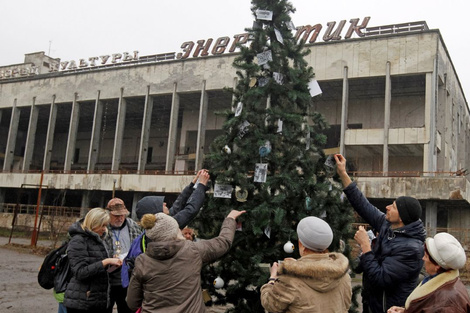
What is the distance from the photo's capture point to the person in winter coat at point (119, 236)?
14.2 feet

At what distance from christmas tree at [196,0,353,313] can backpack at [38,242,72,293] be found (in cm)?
141

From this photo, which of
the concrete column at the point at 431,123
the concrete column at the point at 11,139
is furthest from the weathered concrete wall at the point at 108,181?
the concrete column at the point at 431,123

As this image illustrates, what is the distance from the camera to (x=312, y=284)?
2.54 metres

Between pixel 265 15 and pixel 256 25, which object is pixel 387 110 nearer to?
pixel 256 25

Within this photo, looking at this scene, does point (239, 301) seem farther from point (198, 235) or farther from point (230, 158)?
point (230, 158)

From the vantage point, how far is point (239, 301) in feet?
13.9

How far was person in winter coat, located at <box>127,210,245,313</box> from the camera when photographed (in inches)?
114

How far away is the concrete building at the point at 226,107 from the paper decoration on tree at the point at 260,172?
63.8ft

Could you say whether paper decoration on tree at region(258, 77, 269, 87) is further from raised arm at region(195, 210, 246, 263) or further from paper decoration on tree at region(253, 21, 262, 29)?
raised arm at region(195, 210, 246, 263)

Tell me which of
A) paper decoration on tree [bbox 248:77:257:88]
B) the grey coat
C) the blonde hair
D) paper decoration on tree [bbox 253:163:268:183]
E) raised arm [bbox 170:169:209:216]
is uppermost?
paper decoration on tree [bbox 248:77:257:88]

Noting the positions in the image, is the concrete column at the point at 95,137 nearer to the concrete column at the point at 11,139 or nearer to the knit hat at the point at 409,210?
the concrete column at the point at 11,139

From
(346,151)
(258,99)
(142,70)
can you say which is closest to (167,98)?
(142,70)

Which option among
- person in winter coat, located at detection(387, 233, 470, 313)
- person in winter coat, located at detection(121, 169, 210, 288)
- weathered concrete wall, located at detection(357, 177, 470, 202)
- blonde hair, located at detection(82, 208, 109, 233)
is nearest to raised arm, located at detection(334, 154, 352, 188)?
person in winter coat, located at detection(121, 169, 210, 288)

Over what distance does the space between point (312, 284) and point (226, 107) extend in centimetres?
3234
